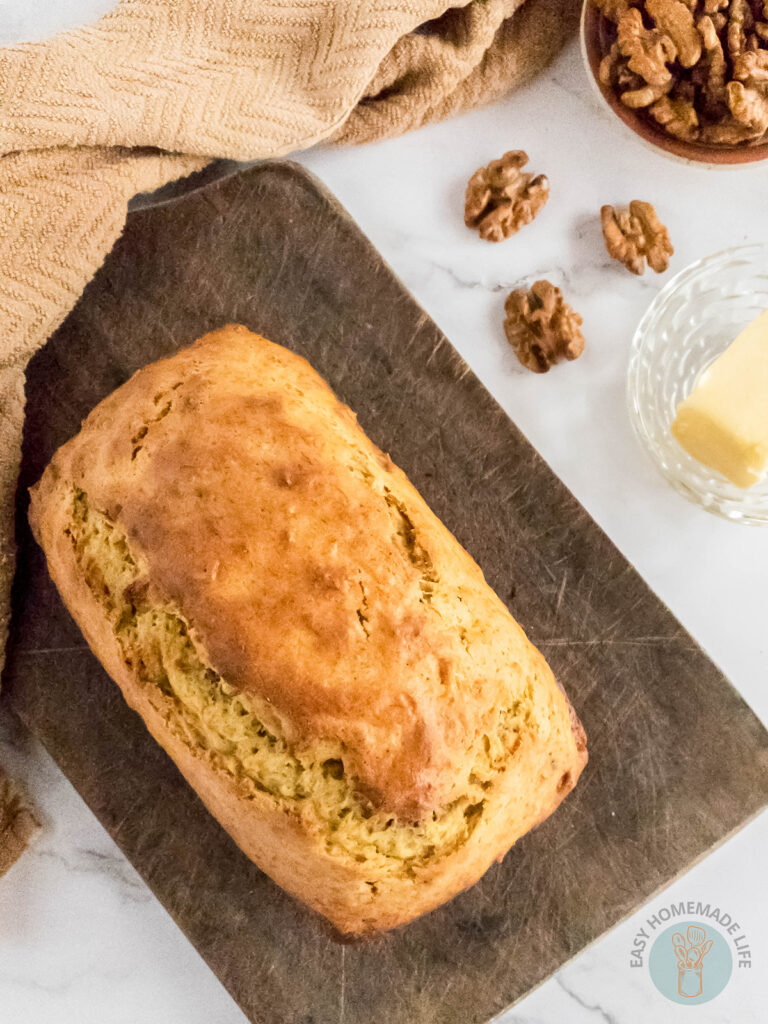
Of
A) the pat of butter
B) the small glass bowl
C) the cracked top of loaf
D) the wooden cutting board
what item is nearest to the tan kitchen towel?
the wooden cutting board

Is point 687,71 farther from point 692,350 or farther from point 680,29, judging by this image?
point 692,350

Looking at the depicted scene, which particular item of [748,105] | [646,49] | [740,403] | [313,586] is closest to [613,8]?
[646,49]

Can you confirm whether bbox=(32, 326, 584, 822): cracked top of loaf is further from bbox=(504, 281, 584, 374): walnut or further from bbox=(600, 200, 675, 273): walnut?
bbox=(600, 200, 675, 273): walnut

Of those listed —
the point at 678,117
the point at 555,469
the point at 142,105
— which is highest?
the point at 678,117

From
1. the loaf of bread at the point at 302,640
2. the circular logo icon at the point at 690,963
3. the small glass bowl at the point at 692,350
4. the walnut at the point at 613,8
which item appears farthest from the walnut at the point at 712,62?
the circular logo icon at the point at 690,963

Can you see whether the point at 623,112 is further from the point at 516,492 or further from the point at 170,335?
the point at 170,335

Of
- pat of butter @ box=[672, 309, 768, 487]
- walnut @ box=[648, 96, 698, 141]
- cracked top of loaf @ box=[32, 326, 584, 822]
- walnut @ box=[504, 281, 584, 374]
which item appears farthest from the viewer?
walnut @ box=[504, 281, 584, 374]
